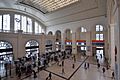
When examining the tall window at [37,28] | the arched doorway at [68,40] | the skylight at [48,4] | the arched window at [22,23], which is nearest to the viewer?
the skylight at [48,4]

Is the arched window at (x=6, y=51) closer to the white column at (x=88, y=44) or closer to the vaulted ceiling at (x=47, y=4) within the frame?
the vaulted ceiling at (x=47, y=4)

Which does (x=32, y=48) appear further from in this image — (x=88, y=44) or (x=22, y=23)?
(x=88, y=44)

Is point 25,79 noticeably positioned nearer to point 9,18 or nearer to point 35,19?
point 9,18

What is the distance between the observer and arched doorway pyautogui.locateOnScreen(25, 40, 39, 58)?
26019mm

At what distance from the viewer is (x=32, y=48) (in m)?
27.6

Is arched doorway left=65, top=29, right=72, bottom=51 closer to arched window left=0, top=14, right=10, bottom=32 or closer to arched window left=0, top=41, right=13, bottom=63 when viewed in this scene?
arched window left=0, top=14, right=10, bottom=32

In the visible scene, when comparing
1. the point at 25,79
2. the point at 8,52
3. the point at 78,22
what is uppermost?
the point at 78,22

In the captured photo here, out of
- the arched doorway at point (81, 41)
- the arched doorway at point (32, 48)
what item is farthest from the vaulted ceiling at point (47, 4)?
the arched doorway at point (32, 48)

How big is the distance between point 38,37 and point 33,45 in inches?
82.6

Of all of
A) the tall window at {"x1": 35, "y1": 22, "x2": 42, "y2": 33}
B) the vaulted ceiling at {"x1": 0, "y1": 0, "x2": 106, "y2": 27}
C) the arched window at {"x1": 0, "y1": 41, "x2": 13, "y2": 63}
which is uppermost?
the vaulted ceiling at {"x1": 0, "y1": 0, "x2": 106, "y2": 27}

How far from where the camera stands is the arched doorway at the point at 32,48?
2602 centimetres

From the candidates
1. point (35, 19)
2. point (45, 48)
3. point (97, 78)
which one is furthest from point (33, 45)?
point (97, 78)

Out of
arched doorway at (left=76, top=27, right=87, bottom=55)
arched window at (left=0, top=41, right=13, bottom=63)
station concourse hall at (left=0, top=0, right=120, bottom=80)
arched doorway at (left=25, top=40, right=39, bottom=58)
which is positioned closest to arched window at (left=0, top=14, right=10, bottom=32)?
station concourse hall at (left=0, top=0, right=120, bottom=80)

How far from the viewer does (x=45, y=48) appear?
31.0 m
